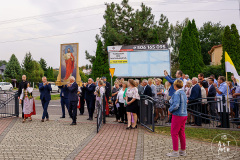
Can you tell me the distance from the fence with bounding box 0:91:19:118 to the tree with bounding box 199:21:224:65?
49.6 meters

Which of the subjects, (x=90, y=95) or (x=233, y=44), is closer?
(x=90, y=95)

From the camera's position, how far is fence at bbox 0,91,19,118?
37.2 feet

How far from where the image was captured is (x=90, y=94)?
10906mm

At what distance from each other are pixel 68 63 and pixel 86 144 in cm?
530

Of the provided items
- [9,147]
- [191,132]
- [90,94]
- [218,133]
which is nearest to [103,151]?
[9,147]

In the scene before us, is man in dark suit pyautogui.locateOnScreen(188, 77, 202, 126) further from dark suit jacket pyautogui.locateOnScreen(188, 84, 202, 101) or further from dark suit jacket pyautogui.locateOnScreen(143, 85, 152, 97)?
dark suit jacket pyautogui.locateOnScreen(143, 85, 152, 97)

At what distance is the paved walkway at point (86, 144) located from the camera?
5.54 metres

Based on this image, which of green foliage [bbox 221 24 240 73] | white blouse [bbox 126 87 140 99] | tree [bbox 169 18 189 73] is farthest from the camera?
tree [bbox 169 18 189 73]

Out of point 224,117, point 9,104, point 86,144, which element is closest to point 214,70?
point 224,117

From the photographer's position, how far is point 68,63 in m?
11.0

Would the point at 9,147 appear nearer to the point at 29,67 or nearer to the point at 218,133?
the point at 218,133

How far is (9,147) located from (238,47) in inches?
1034

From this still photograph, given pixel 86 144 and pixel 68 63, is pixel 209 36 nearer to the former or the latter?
pixel 68 63

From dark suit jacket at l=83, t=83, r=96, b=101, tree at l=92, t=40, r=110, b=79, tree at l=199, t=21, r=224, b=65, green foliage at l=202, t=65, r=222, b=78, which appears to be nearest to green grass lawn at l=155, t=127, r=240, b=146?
dark suit jacket at l=83, t=83, r=96, b=101
